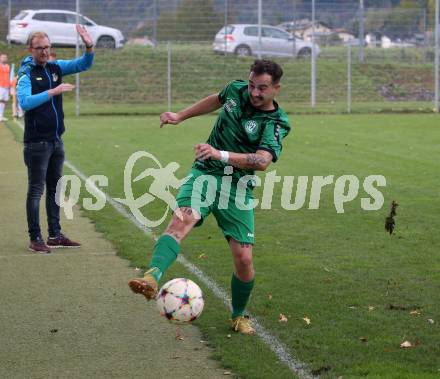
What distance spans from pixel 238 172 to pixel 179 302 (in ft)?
3.61

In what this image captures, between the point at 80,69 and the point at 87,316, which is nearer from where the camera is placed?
the point at 87,316

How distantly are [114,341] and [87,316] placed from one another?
0.80 metres

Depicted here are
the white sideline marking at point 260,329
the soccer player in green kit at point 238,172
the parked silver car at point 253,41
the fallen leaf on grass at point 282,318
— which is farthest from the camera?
the parked silver car at point 253,41

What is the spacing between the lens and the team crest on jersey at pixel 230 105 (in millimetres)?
7246

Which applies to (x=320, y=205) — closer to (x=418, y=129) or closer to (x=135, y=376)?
(x=135, y=376)

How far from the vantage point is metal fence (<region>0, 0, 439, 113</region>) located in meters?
38.4

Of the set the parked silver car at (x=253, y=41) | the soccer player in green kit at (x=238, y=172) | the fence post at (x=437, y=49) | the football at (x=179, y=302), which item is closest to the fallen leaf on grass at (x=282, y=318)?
the soccer player in green kit at (x=238, y=172)

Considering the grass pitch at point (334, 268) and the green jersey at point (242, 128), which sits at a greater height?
the green jersey at point (242, 128)

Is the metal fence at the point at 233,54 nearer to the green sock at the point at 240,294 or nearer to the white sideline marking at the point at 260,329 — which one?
the white sideline marking at the point at 260,329

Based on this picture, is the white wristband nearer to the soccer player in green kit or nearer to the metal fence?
the soccer player in green kit

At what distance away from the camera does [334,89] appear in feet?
128

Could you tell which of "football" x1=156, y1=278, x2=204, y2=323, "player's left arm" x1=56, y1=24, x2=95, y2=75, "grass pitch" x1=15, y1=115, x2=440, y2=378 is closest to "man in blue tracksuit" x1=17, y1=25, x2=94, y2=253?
"player's left arm" x1=56, y1=24, x2=95, y2=75

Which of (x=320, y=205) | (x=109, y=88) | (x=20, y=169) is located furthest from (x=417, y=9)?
(x=320, y=205)

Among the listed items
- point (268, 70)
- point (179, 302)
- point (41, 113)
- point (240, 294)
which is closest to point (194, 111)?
point (268, 70)
